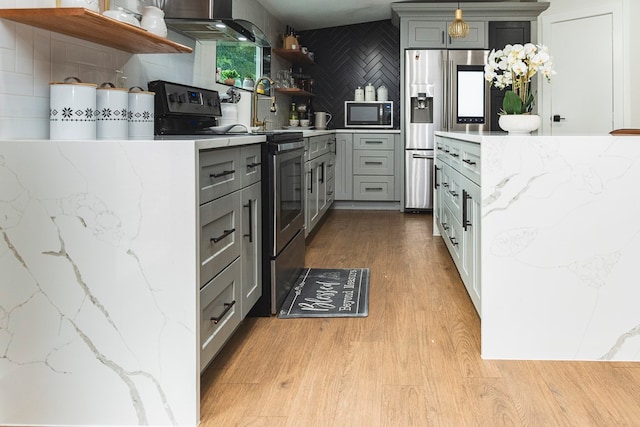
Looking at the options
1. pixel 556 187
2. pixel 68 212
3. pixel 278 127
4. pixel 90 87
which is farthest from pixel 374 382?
pixel 278 127

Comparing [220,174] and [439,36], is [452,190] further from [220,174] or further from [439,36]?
[439,36]

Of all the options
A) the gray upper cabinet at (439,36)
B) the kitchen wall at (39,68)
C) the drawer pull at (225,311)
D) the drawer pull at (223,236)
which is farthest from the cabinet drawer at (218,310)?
the gray upper cabinet at (439,36)

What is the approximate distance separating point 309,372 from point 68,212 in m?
1.00

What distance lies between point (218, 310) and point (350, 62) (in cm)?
592

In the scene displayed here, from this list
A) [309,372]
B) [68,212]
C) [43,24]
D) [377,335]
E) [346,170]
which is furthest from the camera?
[346,170]

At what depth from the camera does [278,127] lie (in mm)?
6660

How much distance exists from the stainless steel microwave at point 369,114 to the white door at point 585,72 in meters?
1.77

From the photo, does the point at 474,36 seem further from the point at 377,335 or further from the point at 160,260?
Result: the point at 160,260

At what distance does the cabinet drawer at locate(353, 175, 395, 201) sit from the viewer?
705 centimetres

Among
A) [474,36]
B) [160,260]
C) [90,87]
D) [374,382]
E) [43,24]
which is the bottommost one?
[374,382]

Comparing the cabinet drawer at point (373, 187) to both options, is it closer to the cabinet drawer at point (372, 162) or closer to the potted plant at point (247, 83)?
the cabinet drawer at point (372, 162)

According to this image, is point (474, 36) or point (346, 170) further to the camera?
point (346, 170)

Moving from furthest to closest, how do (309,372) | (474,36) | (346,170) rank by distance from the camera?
(346,170), (474,36), (309,372)

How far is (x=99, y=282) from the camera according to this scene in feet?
5.69
